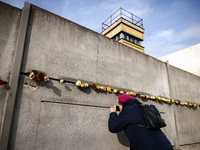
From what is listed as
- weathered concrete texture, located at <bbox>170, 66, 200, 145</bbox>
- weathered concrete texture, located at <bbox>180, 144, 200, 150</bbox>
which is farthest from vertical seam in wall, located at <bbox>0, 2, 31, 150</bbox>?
weathered concrete texture, located at <bbox>180, 144, 200, 150</bbox>

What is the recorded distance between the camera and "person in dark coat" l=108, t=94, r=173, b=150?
2.27 metres

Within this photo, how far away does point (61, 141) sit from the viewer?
296 cm

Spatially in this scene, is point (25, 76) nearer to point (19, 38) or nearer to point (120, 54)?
point (19, 38)

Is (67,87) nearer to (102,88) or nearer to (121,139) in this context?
(102,88)

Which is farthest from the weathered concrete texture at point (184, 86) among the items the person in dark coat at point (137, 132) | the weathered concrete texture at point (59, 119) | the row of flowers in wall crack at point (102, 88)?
the person in dark coat at point (137, 132)

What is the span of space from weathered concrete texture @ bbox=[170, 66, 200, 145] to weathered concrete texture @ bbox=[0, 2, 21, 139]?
5844 mm

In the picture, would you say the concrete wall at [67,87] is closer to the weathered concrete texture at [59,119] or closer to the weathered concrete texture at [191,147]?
the weathered concrete texture at [59,119]

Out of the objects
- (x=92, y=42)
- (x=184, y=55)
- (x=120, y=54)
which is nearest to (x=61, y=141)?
(x=92, y=42)

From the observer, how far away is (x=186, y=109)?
21.1ft

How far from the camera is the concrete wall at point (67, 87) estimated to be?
277 cm

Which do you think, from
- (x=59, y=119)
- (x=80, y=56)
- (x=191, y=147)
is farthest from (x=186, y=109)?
(x=59, y=119)

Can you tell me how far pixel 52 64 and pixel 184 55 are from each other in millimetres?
10739

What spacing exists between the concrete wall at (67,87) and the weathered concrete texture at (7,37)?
223 mm

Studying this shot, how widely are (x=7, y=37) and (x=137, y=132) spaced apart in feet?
9.34
